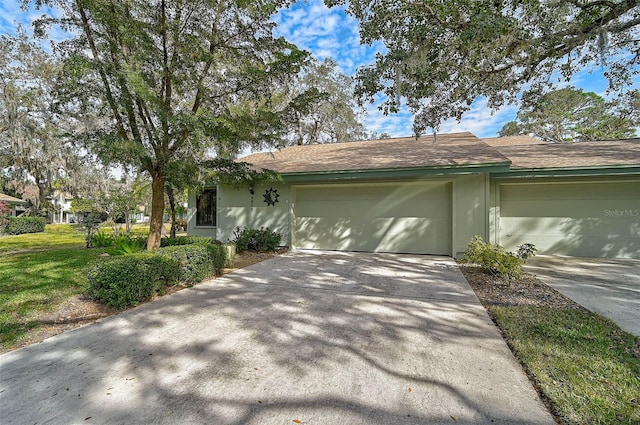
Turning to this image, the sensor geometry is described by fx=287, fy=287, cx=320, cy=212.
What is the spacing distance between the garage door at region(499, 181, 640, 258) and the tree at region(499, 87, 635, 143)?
1274 cm

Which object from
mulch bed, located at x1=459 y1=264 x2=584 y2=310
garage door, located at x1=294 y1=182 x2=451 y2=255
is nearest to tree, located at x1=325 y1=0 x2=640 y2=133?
garage door, located at x1=294 y1=182 x2=451 y2=255

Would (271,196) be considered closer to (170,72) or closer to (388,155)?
(388,155)

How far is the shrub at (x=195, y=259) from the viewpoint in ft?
16.1

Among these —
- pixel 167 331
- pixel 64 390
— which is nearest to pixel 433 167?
pixel 167 331

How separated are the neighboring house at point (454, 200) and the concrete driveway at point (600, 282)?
2.93 feet

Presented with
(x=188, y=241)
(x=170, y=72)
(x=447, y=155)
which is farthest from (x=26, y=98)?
(x=447, y=155)

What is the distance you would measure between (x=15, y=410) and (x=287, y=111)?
5681mm

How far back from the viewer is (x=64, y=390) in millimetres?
2170

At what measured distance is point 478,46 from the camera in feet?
17.1

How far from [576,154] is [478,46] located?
19.2 ft

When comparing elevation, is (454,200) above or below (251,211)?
above

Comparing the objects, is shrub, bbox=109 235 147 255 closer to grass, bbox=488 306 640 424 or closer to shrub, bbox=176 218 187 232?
grass, bbox=488 306 640 424

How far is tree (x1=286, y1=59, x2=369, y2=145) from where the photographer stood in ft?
59.7

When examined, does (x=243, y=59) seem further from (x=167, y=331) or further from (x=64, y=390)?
(x=64, y=390)
